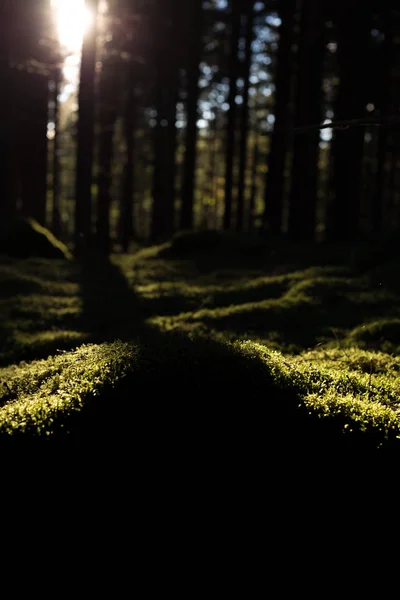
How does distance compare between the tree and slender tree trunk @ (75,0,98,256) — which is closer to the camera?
slender tree trunk @ (75,0,98,256)

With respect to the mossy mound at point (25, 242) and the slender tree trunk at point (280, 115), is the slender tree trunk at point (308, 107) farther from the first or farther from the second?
the mossy mound at point (25, 242)

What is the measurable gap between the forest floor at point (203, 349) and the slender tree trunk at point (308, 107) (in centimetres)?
321

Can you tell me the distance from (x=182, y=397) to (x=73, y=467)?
93 centimetres

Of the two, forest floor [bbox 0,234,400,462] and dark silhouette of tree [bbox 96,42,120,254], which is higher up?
dark silhouette of tree [bbox 96,42,120,254]

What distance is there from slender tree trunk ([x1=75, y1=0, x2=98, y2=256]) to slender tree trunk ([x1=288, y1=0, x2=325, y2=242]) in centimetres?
657

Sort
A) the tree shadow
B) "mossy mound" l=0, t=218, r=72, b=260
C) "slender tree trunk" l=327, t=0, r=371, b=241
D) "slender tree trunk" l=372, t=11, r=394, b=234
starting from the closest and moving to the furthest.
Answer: the tree shadow
"mossy mound" l=0, t=218, r=72, b=260
"slender tree trunk" l=327, t=0, r=371, b=241
"slender tree trunk" l=372, t=11, r=394, b=234

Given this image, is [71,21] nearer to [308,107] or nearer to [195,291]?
[308,107]

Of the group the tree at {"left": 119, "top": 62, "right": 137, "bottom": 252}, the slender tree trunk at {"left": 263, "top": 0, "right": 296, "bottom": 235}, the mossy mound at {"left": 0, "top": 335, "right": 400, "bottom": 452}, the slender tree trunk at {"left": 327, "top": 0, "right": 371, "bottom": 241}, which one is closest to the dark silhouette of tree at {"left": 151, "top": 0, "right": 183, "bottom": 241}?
the tree at {"left": 119, "top": 62, "right": 137, "bottom": 252}

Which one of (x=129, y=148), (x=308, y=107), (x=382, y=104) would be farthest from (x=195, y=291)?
(x=129, y=148)

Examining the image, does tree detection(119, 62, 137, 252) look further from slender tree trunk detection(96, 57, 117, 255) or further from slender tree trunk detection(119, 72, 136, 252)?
slender tree trunk detection(96, 57, 117, 255)

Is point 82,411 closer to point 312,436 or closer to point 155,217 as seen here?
point 312,436

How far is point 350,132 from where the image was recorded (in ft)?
57.4

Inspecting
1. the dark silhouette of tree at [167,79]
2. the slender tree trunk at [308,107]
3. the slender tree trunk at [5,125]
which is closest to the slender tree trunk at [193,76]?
the dark silhouette of tree at [167,79]

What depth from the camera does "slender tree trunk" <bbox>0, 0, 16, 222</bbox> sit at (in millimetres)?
15250
